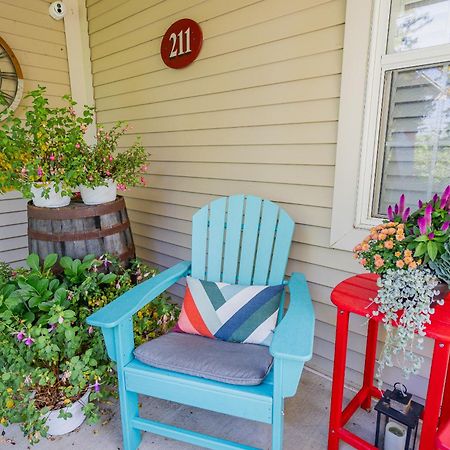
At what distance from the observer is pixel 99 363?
5.11 ft

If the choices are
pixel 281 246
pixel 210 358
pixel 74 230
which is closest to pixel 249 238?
pixel 281 246

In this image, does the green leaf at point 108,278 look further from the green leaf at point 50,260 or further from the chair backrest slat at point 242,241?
the chair backrest slat at point 242,241

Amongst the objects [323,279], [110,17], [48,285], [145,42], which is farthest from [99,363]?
[110,17]

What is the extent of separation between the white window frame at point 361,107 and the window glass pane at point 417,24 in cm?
3

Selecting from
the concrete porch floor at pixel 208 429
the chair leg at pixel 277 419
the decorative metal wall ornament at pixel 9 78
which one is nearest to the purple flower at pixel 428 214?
the chair leg at pixel 277 419

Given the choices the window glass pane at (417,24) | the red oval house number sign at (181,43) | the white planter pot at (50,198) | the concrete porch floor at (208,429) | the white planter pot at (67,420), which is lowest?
the concrete porch floor at (208,429)

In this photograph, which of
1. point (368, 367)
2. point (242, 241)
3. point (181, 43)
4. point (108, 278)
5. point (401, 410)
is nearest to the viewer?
point (401, 410)

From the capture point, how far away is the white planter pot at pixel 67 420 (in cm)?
143

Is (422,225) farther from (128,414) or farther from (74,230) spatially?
(74,230)

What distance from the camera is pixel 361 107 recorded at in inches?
57.2

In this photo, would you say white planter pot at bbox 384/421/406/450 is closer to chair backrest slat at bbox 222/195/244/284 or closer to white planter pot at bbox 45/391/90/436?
chair backrest slat at bbox 222/195/244/284

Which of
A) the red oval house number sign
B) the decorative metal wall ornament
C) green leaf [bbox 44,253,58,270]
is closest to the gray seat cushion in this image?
green leaf [bbox 44,253,58,270]

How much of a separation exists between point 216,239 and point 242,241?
0.44 ft

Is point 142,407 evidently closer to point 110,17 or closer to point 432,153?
point 432,153
